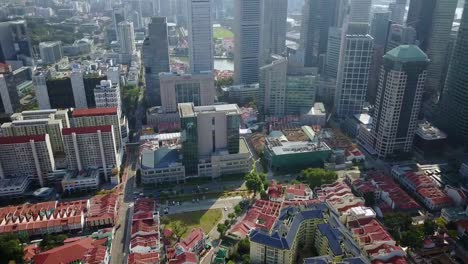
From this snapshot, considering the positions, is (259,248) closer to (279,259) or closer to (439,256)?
(279,259)

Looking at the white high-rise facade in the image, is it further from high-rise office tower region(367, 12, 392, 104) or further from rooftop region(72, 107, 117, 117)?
high-rise office tower region(367, 12, 392, 104)

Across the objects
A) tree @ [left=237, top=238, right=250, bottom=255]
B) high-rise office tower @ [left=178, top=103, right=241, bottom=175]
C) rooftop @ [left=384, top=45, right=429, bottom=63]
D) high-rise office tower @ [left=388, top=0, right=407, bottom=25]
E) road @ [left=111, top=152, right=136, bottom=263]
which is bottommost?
road @ [left=111, top=152, right=136, bottom=263]

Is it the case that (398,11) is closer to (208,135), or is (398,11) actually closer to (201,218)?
(208,135)

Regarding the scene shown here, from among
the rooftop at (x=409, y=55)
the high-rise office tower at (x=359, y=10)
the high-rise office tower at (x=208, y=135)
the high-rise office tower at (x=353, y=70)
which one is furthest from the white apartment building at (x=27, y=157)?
the high-rise office tower at (x=359, y=10)

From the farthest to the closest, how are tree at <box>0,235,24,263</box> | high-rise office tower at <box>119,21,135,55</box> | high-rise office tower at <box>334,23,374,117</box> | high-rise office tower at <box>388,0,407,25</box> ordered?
high-rise office tower at <box>388,0,407,25</box>, high-rise office tower at <box>119,21,135,55</box>, high-rise office tower at <box>334,23,374,117</box>, tree at <box>0,235,24,263</box>

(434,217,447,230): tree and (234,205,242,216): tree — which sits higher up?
(434,217,447,230): tree

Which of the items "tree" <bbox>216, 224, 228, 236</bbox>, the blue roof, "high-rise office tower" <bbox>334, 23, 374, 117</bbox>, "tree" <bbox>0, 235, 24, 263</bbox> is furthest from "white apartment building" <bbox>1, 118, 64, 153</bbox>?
"high-rise office tower" <bbox>334, 23, 374, 117</bbox>

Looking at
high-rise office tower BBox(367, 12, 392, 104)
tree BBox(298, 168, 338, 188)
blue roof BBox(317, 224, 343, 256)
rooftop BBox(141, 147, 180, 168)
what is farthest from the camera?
high-rise office tower BBox(367, 12, 392, 104)
